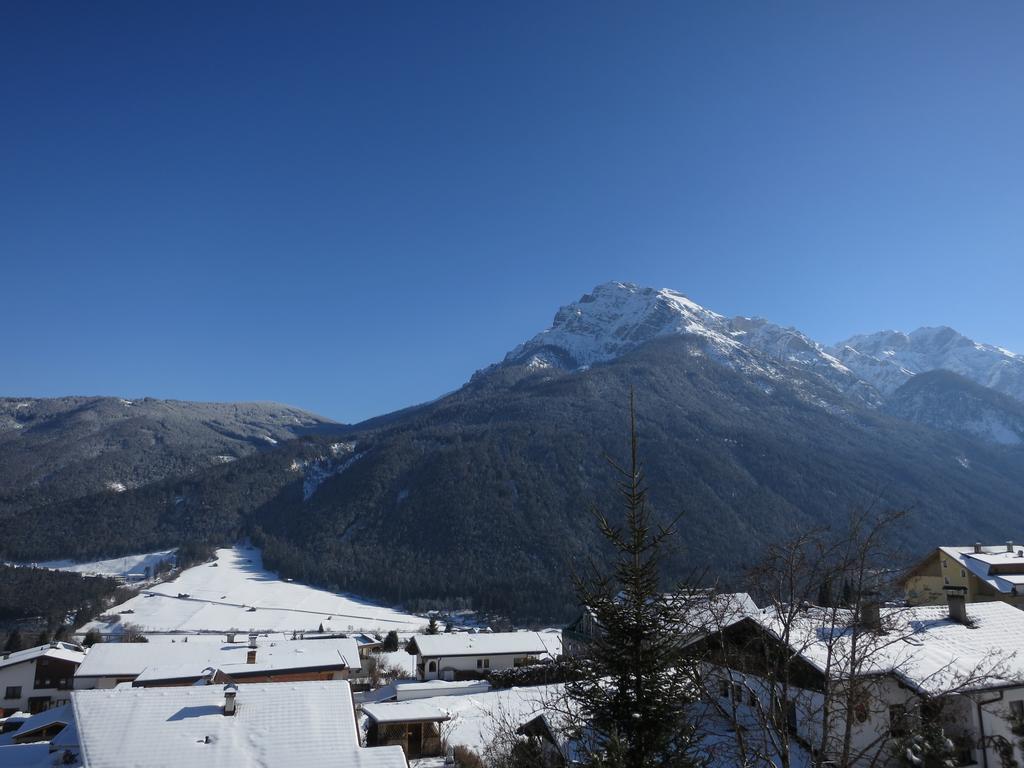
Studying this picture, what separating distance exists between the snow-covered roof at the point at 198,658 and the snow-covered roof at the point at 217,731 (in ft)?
88.9

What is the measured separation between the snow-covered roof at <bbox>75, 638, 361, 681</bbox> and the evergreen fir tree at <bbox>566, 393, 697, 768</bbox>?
42.7 m

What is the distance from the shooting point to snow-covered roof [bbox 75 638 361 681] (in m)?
47.4

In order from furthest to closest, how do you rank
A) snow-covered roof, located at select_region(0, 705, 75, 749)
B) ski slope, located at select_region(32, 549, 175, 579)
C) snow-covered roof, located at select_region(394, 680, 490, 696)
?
ski slope, located at select_region(32, 549, 175, 579), snow-covered roof, located at select_region(394, 680, 490, 696), snow-covered roof, located at select_region(0, 705, 75, 749)

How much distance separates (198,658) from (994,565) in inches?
2096

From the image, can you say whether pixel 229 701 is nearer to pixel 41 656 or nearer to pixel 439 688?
pixel 439 688

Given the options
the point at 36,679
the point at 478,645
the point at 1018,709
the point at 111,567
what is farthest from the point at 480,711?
the point at 111,567

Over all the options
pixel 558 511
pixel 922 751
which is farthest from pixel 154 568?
pixel 922 751

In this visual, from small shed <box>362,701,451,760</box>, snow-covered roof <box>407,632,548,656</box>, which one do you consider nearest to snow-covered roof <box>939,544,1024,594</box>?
snow-covered roof <box>407,632,548,656</box>

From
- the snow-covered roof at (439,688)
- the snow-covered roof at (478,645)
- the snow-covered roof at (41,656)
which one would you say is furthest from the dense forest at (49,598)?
the snow-covered roof at (439,688)

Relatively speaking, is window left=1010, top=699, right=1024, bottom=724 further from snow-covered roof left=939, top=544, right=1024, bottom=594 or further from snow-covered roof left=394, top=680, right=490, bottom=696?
snow-covered roof left=394, top=680, right=490, bottom=696

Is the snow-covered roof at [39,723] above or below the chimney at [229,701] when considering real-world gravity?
below

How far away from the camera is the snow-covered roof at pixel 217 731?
63.1 ft

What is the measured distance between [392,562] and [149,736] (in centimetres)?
16559

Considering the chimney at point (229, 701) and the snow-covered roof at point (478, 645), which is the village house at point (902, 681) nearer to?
the chimney at point (229, 701)
